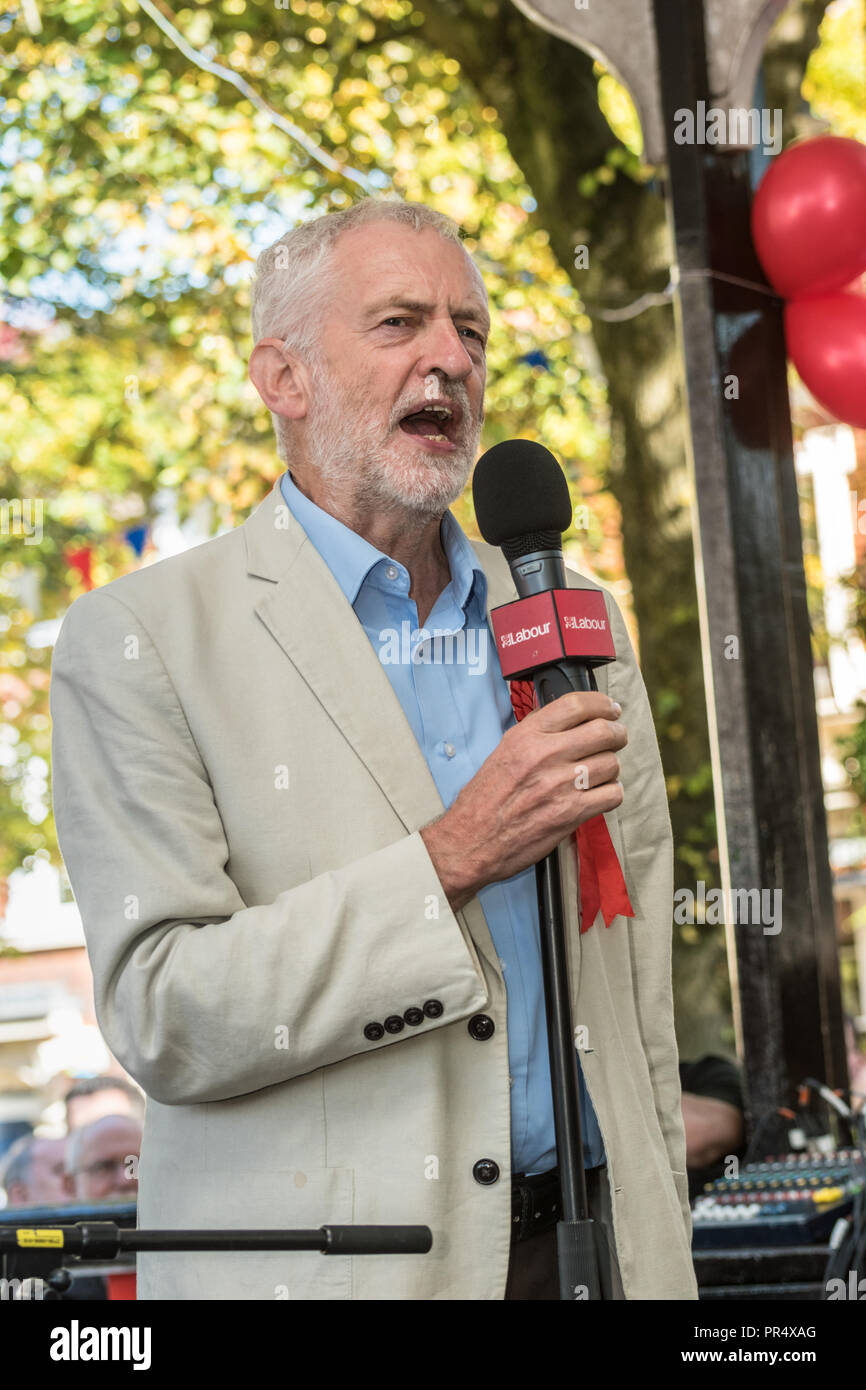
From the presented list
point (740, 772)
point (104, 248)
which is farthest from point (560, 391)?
point (740, 772)

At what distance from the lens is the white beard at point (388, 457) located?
1810mm

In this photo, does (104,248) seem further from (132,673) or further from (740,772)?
(132,673)

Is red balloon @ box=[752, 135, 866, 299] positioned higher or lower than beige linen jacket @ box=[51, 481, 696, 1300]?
higher

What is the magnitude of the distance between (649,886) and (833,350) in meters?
2.30

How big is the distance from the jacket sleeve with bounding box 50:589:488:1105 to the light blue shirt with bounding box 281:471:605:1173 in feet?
0.40

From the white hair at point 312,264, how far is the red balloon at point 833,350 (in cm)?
200

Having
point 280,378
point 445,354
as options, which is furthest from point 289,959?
point 280,378

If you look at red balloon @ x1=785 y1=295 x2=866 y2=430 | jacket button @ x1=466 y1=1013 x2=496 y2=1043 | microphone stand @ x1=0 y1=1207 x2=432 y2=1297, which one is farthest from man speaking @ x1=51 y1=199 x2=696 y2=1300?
red balloon @ x1=785 y1=295 x2=866 y2=430

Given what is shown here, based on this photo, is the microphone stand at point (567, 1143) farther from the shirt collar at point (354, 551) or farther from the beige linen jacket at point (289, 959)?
the shirt collar at point (354, 551)

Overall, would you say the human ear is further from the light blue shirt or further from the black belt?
the black belt

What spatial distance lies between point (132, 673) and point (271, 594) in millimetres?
211

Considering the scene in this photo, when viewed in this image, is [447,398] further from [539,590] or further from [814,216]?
[814,216]

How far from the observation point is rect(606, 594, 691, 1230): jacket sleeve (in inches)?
71.4

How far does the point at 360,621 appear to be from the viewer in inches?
71.1
